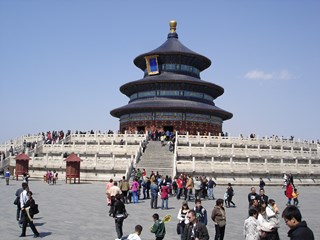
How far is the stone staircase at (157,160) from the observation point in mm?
29428

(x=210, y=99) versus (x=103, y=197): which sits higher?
(x=210, y=99)

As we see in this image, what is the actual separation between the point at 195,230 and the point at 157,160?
929 inches

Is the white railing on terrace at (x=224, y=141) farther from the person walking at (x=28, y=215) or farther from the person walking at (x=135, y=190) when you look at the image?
the person walking at (x=28, y=215)

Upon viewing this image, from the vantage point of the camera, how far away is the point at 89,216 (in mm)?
14969

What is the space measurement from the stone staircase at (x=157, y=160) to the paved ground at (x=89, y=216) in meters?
7.32

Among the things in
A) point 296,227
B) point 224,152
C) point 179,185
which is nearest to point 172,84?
point 224,152

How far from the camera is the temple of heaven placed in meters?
51.8

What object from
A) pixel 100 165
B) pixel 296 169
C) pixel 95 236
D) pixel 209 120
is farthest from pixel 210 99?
pixel 95 236

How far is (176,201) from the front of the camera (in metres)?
21.1

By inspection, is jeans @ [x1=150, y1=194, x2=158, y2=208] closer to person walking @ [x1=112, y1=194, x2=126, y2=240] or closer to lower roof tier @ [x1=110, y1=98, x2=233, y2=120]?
person walking @ [x1=112, y1=194, x2=126, y2=240]

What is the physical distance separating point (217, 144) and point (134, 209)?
20363mm

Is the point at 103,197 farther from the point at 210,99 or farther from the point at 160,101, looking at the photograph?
the point at 210,99

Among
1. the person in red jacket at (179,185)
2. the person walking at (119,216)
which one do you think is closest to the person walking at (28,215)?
the person walking at (119,216)

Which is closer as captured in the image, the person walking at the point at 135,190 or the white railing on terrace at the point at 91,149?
the person walking at the point at 135,190
